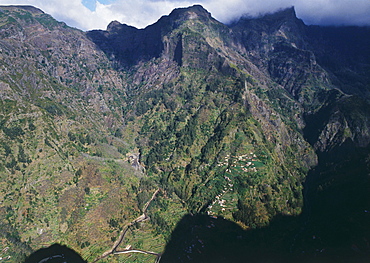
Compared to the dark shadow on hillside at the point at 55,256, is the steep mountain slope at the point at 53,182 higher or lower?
higher

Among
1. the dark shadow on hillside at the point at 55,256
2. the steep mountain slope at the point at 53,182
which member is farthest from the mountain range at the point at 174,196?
the dark shadow on hillside at the point at 55,256

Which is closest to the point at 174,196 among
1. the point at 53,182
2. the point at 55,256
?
the point at 53,182

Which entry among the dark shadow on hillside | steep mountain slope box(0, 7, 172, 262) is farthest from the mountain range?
the dark shadow on hillside

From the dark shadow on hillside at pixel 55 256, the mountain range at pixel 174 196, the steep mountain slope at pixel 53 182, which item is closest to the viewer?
the dark shadow on hillside at pixel 55 256

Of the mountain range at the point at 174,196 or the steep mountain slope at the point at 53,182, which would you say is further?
the steep mountain slope at the point at 53,182

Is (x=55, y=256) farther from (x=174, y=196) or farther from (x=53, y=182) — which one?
(x=174, y=196)

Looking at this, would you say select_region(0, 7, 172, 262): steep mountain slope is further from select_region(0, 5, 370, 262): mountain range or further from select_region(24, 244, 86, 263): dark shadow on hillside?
select_region(24, 244, 86, 263): dark shadow on hillside

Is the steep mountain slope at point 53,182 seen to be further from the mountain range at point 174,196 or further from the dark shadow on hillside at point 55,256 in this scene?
the dark shadow on hillside at point 55,256

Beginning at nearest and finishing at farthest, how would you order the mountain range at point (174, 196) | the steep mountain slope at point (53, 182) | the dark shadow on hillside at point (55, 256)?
the dark shadow on hillside at point (55, 256), the mountain range at point (174, 196), the steep mountain slope at point (53, 182)
